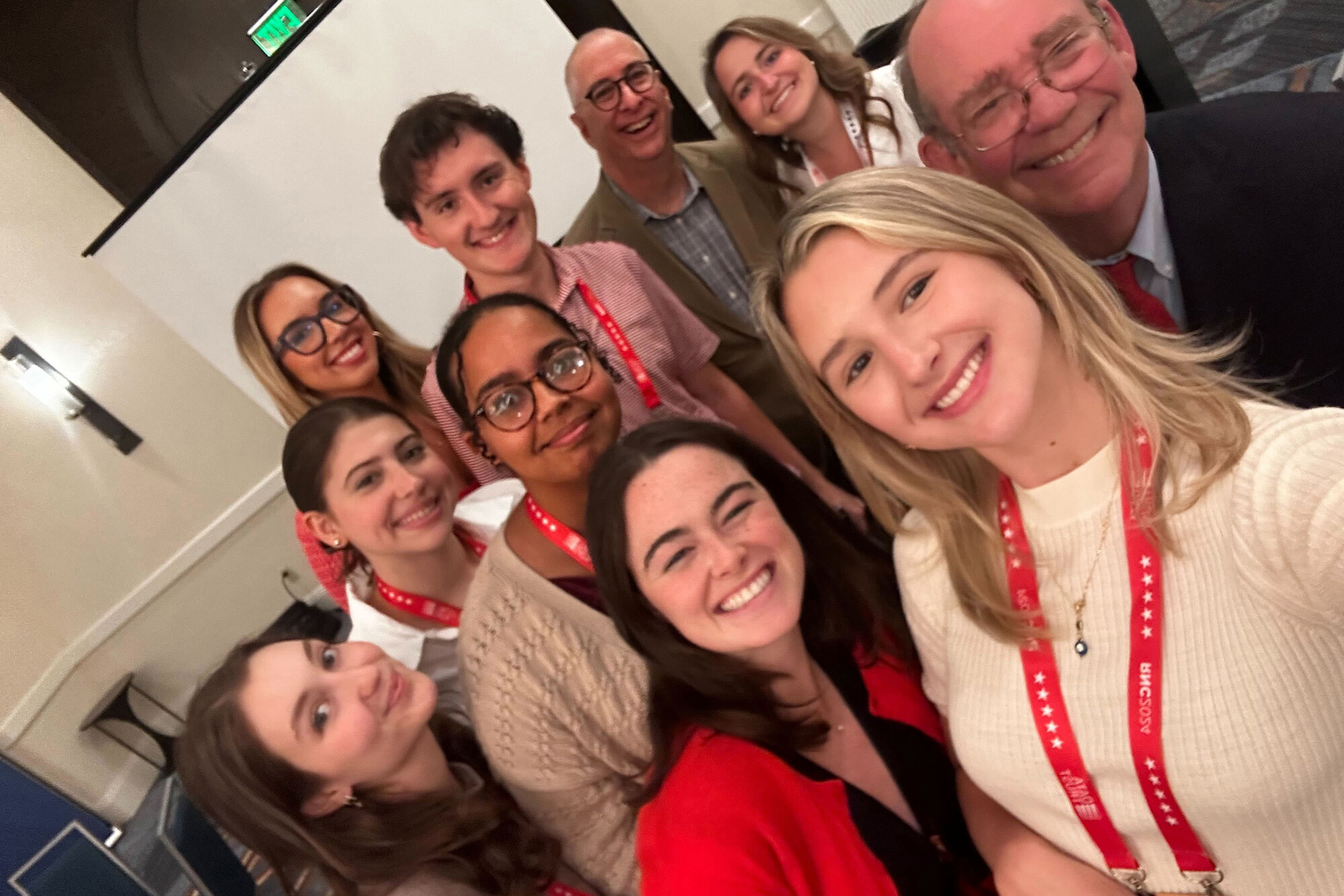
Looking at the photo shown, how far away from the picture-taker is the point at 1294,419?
2.97 feet

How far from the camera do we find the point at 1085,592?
41.4 inches

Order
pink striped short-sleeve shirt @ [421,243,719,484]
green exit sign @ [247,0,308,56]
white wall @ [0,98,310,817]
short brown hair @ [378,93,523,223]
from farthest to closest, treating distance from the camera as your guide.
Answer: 1. green exit sign @ [247,0,308,56]
2. white wall @ [0,98,310,817]
3. pink striped short-sleeve shirt @ [421,243,719,484]
4. short brown hair @ [378,93,523,223]

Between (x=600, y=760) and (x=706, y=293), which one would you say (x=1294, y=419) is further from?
(x=706, y=293)

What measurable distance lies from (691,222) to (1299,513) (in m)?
1.99

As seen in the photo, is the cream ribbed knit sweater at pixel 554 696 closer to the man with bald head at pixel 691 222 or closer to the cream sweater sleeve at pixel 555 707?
the cream sweater sleeve at pixel 555 707

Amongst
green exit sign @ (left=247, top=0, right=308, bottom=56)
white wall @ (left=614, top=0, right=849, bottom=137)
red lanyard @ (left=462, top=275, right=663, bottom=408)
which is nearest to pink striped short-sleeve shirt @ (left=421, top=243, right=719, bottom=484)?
red lanyard @ (left=462, top=275, right=663, bottom=408)

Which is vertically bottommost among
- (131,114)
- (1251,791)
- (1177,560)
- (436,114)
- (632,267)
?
(1251,791)

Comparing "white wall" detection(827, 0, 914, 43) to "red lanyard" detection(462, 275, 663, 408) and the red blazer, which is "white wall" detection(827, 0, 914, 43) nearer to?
"red lanyard" detection(462, 275, 663, 408)

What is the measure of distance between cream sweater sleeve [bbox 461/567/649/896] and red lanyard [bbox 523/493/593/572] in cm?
12

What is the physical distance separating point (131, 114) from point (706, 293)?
341 cm

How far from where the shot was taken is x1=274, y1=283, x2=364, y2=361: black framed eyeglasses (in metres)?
2.23

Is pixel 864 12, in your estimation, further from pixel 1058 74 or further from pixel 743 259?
pixel 1058 74

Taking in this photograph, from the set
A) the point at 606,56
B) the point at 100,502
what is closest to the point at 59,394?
the point at 100,502

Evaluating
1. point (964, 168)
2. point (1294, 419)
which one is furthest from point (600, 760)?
point (964, 168)
